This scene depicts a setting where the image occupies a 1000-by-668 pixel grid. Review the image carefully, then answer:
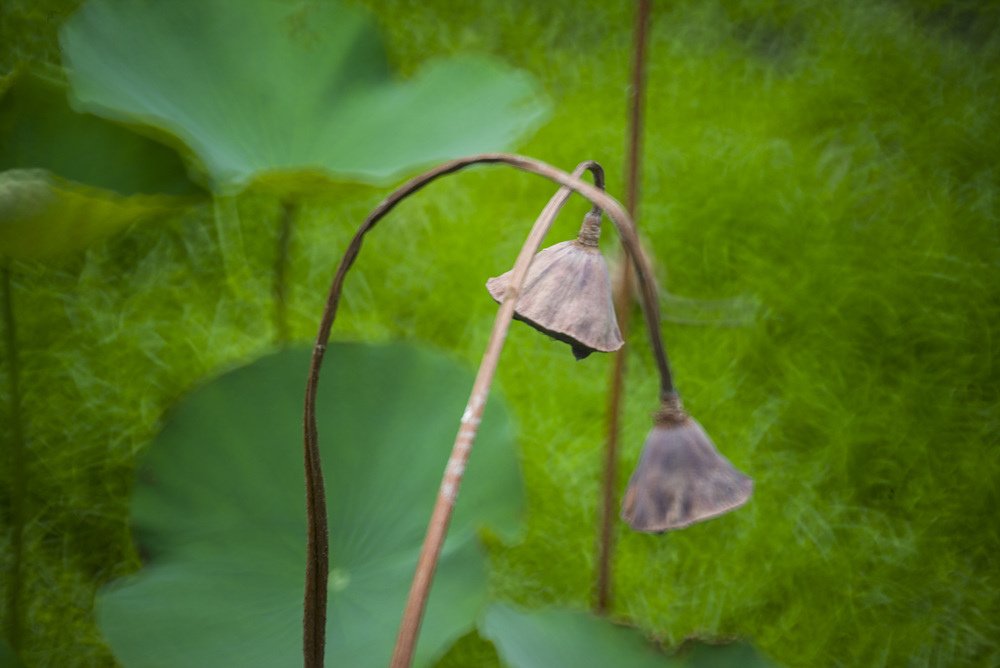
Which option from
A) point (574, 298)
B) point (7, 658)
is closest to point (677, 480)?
point (574, 298)

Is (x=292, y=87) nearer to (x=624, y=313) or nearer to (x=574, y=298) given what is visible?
(x=624, y=313)

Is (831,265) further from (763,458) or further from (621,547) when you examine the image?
(621,547)

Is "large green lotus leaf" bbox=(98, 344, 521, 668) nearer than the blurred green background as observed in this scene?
Yes

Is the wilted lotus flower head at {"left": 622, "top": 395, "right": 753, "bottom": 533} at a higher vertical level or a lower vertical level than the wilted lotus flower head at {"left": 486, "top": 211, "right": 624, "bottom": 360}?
lower

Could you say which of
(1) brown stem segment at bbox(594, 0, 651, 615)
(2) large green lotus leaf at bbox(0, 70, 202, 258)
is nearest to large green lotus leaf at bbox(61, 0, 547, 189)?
(2) large green lotus leaf at bbox(0, 70, 202, 258)

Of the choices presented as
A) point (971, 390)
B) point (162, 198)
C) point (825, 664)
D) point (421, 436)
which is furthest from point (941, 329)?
point (162, 198)

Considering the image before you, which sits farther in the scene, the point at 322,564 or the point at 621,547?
the point at 621,547

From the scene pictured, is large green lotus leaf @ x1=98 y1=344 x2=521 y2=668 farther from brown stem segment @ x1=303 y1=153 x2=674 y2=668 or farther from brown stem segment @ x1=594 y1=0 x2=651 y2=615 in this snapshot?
brown stem segment @ x1=303 y1=153 x2=674 y2=668
